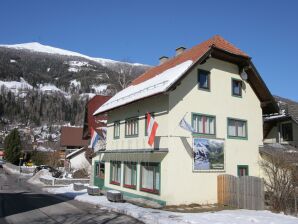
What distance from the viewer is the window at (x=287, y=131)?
26.8 meters

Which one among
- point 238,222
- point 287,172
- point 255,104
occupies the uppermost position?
point 255,104

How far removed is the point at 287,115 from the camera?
2650 centimetres

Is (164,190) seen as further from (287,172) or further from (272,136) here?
(272,136)

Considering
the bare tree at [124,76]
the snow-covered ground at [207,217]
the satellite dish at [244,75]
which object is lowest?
the snow-covered ground at [207,217]

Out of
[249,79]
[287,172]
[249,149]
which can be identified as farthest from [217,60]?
[287,172]

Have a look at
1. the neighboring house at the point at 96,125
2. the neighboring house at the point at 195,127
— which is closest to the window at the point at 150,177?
the neighboring house at the point at 195,127

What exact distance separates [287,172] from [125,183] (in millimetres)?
10384

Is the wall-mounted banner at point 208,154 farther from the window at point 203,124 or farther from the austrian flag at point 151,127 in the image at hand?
the austrian flag at point 151,127

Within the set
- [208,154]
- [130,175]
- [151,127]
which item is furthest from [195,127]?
[130,175]

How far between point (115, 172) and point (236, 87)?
10.2m

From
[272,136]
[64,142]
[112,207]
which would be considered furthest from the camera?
[64,142]

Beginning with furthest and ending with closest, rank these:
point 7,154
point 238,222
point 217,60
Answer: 1. point 7,154
2. point 217,60
3. point 238,222

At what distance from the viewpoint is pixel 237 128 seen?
22516 mm

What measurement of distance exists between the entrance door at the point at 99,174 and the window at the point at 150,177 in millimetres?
7361
